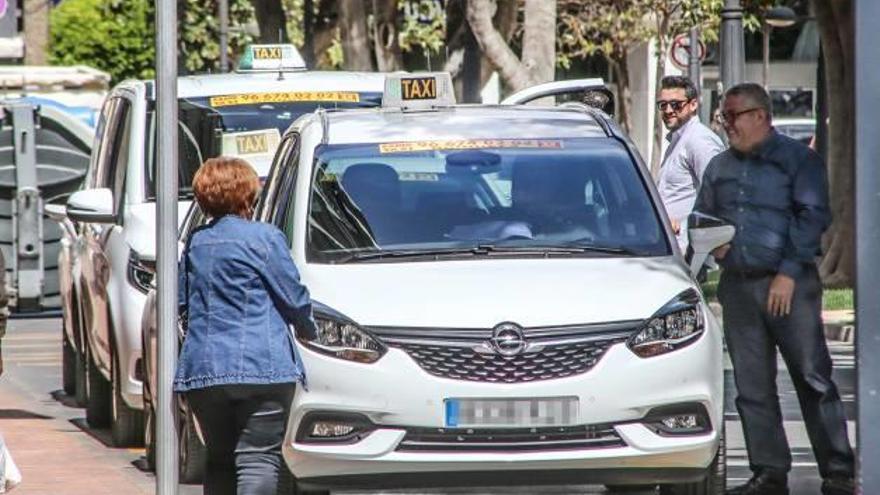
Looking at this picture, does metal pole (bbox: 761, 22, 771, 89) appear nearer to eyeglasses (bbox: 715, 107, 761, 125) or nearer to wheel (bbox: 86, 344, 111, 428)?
wheel (bbox: 86, 344, 111, 428)

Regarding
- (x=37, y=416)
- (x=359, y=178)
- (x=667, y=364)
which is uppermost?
(x=359, y=178)

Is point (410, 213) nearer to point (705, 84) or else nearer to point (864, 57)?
point (864, 57)

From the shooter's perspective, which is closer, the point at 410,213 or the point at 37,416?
the point at 410,213

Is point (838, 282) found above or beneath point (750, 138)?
beneath

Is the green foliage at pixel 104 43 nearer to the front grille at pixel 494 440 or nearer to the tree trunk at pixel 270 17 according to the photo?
the tree trunk at pixel 270 17

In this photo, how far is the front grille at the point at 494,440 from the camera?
8.64 m

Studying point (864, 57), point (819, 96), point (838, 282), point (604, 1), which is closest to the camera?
point (864, 57)

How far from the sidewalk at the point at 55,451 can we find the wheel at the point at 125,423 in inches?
4.4

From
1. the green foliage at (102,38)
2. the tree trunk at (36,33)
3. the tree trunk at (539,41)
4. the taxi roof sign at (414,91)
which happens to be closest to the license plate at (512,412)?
the taxi roof sign at (414,91)

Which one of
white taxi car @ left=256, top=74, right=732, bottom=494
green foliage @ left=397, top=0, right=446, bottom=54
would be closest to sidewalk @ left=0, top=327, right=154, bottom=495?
white taxi car @ left=256, top=74, right=732, bottom=494

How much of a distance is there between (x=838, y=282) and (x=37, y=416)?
10868 mm

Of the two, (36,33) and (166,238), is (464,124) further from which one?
(36,33)

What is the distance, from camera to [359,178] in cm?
978

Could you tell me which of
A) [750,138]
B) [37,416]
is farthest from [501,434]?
[37,416]
